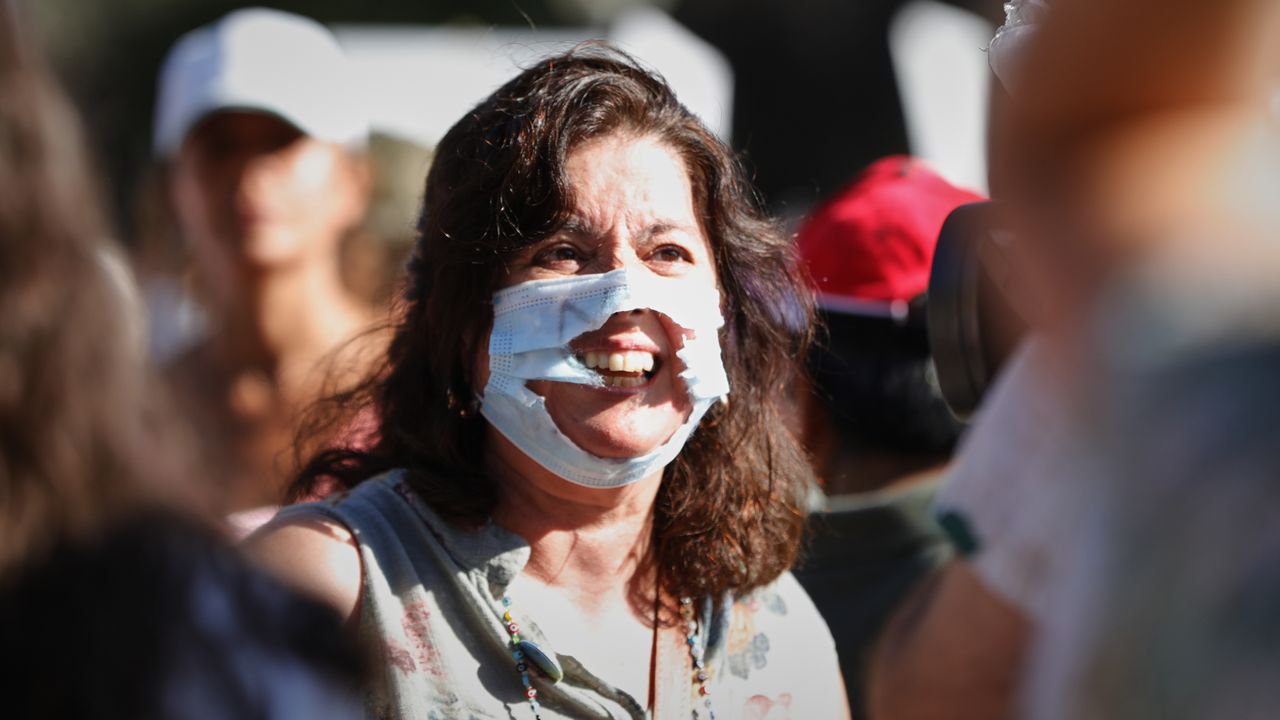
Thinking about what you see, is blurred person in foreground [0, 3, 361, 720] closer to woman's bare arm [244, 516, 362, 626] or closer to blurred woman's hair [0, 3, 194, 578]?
blurred woman's hair [0, 3, 194, 578]

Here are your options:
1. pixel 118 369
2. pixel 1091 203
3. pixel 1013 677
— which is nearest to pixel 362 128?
pixel 1013 677

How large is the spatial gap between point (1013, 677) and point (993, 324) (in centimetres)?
→ 55

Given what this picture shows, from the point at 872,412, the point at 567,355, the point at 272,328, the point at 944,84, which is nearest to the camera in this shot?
the point at 567,355

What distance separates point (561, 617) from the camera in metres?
2.10

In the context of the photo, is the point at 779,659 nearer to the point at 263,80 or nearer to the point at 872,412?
the point at 872,412

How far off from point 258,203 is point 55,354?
10.4ft

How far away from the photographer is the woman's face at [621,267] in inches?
83.1

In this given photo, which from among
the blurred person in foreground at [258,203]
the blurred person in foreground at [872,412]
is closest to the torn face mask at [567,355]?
the blurred person in foreground at [872,412]

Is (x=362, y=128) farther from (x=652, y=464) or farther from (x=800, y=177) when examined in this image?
(x=800, y=177)

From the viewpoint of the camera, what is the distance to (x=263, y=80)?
422cm

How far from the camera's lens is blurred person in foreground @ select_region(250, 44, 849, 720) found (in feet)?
6.55

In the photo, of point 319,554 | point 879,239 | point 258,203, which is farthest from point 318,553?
point 258,203

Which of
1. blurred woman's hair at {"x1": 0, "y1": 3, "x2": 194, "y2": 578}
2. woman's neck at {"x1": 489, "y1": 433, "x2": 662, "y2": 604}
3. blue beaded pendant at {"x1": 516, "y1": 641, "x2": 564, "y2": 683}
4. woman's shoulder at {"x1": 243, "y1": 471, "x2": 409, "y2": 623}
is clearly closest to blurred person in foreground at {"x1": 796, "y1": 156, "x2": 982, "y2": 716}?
woman's neck at {"x1": 489, "y1": 433, "x2": 662, "y2": 604}

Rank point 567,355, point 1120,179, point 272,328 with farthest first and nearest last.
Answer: point 272,328
point 567,355
point 1120,179
